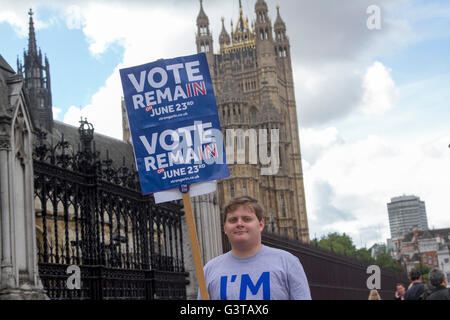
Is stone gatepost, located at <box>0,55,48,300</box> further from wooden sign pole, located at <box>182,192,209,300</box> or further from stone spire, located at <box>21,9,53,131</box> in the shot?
stone spire, located at <box>21,9,53,131</box>

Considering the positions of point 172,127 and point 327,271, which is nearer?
point 172,127

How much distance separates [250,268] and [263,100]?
231 feet

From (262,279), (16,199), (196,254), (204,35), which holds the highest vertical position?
(204,35)

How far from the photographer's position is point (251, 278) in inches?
158

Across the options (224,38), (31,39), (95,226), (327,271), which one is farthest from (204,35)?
(95,226)

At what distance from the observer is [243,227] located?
4105mm

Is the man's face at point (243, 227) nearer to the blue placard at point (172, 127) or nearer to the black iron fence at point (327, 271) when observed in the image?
the blue placard at point (172, 127)

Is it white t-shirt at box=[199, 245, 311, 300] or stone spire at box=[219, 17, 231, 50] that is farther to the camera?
stone spire at box=[219, 17, 231, 50]

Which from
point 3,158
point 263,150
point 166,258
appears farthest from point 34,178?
point 263,150

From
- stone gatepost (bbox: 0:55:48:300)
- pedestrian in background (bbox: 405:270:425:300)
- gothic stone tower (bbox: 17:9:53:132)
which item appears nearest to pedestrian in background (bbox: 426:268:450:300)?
pedestrian in background (bbox: 405:270:425:300)

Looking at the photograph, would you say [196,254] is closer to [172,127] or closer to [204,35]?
[172,127]

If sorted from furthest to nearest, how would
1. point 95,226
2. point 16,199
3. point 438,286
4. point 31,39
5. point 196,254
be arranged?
point 31,39 < point 95,226 < point 16,199 < point 438,286 < point 196,254

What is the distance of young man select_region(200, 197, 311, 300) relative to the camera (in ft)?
13.0
